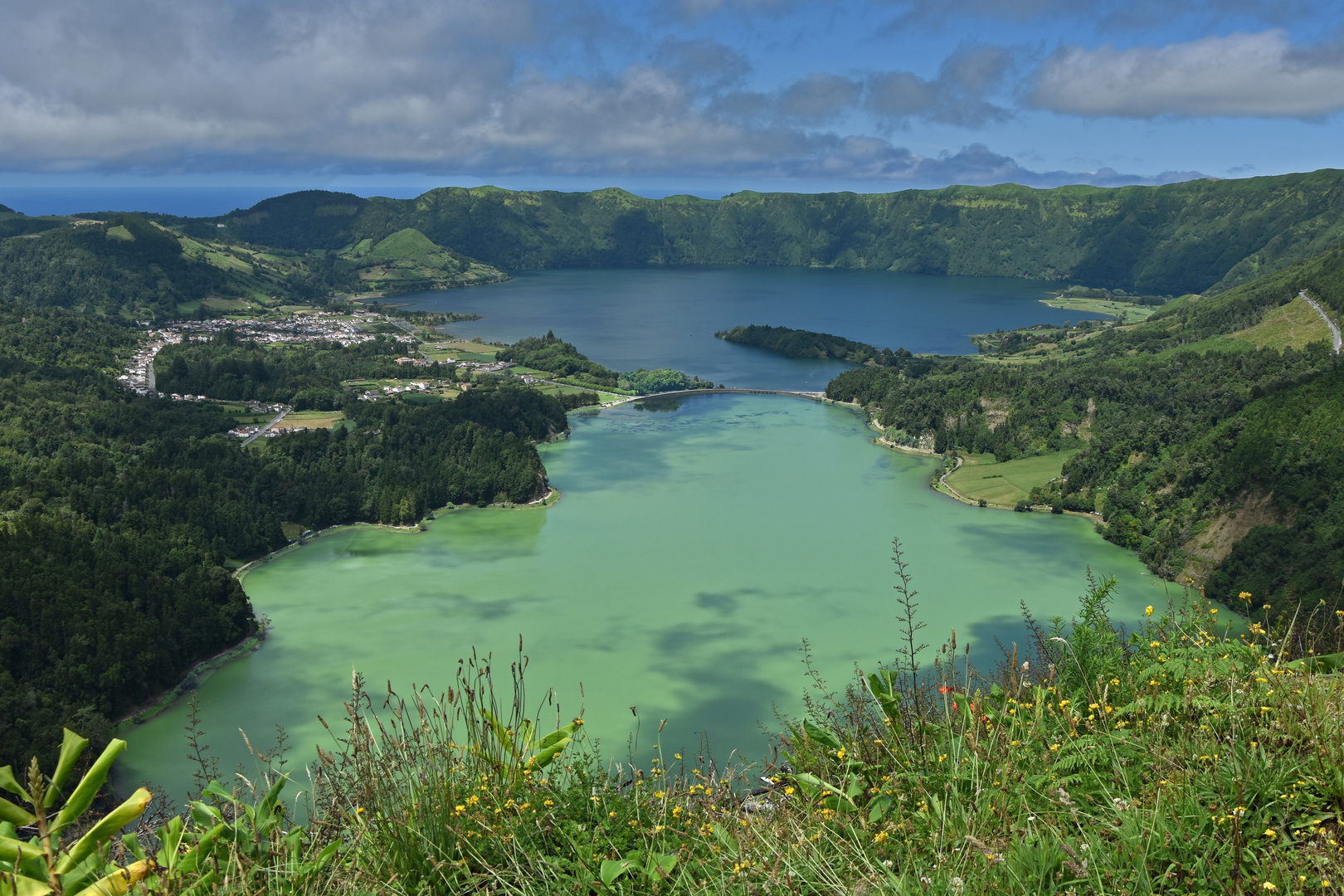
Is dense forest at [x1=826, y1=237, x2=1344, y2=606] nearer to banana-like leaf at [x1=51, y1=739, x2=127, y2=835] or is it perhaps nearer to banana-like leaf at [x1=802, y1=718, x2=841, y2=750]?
banana-like leaf at [x1=802, y1=718, x2=841, y2=750]

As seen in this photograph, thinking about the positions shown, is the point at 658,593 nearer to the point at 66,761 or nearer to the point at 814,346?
the point at 66,761

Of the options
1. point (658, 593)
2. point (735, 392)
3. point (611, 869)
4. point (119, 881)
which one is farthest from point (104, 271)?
point (611, 869)

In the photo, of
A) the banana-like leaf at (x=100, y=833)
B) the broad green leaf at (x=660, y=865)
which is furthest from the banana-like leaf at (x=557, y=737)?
the banana-like leaf at (x=100, y=833)

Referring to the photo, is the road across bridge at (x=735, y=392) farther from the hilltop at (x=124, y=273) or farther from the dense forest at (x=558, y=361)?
the hilltop at (x=124, y=273)

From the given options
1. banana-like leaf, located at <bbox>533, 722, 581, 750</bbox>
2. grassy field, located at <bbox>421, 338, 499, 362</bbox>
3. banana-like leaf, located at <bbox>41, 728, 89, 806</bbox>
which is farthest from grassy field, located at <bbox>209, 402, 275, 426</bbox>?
banana-like leaf, located at <bbox>41, 728, 89, 806</bbox>

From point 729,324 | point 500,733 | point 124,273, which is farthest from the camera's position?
point 729,324
